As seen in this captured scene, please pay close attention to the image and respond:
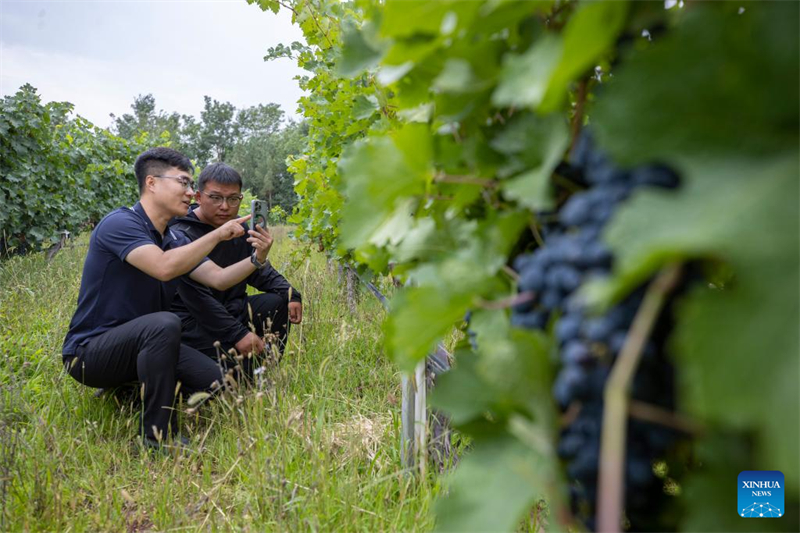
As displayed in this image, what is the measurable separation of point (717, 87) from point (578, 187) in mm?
231

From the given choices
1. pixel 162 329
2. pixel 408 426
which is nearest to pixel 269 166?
pixel 162 329

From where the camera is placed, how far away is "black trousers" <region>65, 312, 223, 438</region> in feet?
10.2

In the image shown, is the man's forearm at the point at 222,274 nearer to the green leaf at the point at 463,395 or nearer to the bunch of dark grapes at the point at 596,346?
the green leaf at the point at 463,395

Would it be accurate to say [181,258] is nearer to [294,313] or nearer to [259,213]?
[259,213]

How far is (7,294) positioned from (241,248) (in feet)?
10.9

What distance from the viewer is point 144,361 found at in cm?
312

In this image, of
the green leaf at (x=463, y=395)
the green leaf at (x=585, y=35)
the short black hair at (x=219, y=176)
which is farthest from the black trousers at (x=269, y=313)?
the green leaf at (x=585, y=35)

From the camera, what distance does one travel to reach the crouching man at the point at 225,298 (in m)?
3.90

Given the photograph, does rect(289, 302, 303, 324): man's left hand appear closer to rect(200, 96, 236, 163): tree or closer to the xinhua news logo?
the xinhua news logo

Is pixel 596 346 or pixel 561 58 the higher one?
pixel 561 58

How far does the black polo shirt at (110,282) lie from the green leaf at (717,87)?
336cm

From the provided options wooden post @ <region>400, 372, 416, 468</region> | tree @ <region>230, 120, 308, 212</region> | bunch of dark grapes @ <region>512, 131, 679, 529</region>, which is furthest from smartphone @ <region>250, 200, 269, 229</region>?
tree @ <region>230, 120, 308, 212</region>

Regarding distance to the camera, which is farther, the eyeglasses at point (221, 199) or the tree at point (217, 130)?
the tree at point (217, 130)

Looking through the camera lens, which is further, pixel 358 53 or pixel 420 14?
pixel 358 53
